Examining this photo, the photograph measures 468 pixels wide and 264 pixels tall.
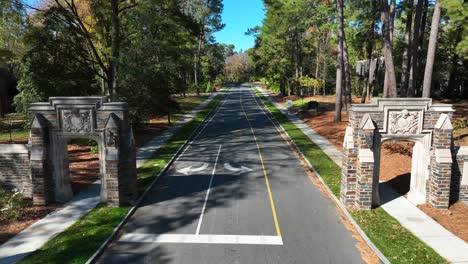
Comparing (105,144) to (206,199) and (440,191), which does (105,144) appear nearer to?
(206,199)

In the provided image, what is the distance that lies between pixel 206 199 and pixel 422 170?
8406 millimetres

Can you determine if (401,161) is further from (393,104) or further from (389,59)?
(389,59)

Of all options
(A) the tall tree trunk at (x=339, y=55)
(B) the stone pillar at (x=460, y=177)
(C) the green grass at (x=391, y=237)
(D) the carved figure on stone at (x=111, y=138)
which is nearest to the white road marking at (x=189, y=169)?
(D) the carved figure on stone at (x=111, y=138)

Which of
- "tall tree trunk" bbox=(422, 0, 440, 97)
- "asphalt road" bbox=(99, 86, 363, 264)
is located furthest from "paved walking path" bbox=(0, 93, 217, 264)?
"tall tree trunk" bbox=(422, 0, 440, 97)

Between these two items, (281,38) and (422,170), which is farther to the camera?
(281,38)

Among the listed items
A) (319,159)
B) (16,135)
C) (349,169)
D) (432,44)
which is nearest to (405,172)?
(319,159)

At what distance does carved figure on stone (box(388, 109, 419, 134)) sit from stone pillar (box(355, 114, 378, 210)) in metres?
0.87

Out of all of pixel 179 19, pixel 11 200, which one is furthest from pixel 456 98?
pixel 11 200

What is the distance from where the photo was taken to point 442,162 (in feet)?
41.7

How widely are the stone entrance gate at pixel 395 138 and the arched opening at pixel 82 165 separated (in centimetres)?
1130

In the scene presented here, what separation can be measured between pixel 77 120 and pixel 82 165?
258 inches

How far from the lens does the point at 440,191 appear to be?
12.9 meters

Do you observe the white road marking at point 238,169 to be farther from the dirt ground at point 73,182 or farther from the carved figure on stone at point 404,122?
the carved figure on stone at point 404,122

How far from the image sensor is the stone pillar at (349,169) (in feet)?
43.2
